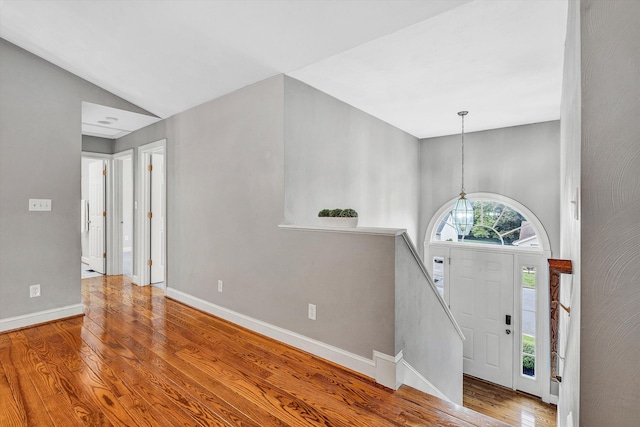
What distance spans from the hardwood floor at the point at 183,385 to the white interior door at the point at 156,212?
180 centimetres

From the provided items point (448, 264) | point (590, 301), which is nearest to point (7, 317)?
point (590, 301)

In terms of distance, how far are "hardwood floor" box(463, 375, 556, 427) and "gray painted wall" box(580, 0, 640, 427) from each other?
12.2 feet

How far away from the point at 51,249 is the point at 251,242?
2108 mm

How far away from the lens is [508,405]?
4.36 m

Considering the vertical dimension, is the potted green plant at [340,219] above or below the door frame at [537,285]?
above

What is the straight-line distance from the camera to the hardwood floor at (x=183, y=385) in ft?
5.85

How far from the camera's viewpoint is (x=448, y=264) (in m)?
5.23

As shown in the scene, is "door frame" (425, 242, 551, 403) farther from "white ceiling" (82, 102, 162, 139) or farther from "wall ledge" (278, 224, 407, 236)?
"white ceiling" (82, 102, 162, 139)

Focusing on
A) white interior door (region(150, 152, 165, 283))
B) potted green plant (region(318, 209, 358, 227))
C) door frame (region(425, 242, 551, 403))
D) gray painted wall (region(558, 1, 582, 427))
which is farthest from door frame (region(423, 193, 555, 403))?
white interior door (region(150, 152, 165, 283))

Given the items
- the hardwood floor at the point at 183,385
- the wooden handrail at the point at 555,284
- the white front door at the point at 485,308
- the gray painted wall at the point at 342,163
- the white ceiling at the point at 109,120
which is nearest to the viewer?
the wooden handrail at the point at 555,284

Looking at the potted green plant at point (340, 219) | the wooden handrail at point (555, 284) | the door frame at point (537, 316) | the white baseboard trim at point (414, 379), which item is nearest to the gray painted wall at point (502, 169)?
the door frame at point (537, 316)

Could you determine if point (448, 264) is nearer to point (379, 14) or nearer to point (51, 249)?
point (379, 14)

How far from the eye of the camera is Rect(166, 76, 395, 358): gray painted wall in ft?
7.61

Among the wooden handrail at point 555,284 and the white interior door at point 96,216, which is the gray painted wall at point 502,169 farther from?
the white interior door at point 96,216
